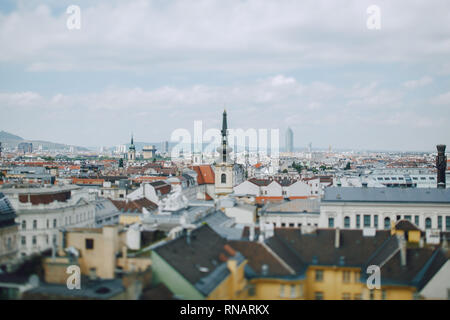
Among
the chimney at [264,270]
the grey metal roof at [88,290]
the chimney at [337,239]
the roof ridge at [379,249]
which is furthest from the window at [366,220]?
the grey metal roof at [88,290]

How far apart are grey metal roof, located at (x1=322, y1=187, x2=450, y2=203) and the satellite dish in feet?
97.9

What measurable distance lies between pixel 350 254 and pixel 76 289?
46.0ft

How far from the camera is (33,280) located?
1734 cm

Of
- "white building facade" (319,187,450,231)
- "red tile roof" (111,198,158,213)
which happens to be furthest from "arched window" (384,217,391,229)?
"red tile roof" (111,198,158,213)

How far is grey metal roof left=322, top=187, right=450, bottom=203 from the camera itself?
43.8 meters

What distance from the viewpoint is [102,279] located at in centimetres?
1878

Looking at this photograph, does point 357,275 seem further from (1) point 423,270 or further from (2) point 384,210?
(2) point 384,210

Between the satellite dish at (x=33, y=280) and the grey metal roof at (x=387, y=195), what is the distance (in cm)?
2985

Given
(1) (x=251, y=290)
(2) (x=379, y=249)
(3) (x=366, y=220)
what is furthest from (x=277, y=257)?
(3) (x=366, y=220)

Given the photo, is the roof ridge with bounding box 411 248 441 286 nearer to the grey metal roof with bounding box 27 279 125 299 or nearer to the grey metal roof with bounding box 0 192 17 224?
the grey metal roof with bounding box 27 279 125 299

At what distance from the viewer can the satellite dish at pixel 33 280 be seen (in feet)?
56.4

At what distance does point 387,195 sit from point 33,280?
3341 centimetres

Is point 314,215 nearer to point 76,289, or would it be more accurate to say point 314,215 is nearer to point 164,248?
point 164,248
